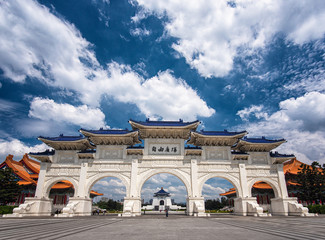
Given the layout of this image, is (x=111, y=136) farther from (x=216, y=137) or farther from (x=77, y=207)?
(x=216, y=137)

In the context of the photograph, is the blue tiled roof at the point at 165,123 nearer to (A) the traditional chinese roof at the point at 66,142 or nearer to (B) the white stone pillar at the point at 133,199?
(B) the white stone pillar at the point at 133,199

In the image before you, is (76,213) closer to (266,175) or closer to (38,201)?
(38,201)

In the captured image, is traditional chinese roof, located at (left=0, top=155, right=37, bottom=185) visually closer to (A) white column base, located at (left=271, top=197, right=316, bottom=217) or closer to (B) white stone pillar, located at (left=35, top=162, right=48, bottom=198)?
(B) white stone pillar, located at (left=35, top=162, right=48, bottom=198)

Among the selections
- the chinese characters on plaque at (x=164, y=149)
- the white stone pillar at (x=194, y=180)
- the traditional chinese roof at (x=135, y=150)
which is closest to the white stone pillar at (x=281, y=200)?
the white stone pillar at (x=194, y=180)

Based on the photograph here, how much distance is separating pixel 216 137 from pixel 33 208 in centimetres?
1987

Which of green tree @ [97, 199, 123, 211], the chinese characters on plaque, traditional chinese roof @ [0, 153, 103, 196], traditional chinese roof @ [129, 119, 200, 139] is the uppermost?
traditional chinese roof @ [129, 119, 200, 139]

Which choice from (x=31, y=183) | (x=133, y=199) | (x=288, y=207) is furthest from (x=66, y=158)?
(x=288, y=207)

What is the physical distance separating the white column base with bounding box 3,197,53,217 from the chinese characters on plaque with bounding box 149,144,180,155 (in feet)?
39.4

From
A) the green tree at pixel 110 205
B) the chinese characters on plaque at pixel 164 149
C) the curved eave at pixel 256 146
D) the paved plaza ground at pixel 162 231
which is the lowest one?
the green tree at pixel 110 205

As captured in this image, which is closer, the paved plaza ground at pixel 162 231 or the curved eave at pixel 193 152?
the paved plaza ground at pixel 162 231

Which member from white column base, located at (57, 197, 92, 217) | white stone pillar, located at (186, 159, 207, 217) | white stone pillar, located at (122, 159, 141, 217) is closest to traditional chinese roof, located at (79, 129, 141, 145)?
white stone pillar, located at (122, 159, 141, 217)

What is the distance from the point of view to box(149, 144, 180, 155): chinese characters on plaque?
869 inches

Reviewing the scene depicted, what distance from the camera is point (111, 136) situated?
21.8 metres

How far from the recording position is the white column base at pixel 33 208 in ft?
62.7
